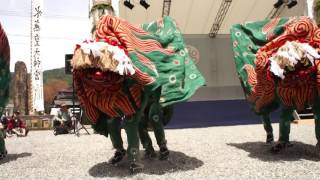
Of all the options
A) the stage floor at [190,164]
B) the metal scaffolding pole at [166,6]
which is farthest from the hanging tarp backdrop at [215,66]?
the stage floor at [190,164]

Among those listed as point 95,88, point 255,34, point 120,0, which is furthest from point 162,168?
point 120,0

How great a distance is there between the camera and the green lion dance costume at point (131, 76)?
14.2ft

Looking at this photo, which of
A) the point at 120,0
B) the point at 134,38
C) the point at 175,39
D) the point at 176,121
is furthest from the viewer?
the point at 120,0

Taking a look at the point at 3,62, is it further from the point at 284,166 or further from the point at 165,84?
the point at 284,166

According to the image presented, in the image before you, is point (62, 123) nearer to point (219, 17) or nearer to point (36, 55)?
point (36, 55)

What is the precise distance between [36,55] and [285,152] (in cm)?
1366

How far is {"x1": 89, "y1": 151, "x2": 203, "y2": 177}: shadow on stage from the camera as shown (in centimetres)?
494

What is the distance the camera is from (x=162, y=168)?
514 centimetres

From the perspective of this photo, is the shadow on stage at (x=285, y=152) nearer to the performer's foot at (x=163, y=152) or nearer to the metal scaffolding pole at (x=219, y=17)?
the performer's foot at (x=163, y=152)

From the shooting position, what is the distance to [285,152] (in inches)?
236

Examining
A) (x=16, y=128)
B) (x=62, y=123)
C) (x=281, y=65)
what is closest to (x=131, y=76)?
(x=281, y=65)

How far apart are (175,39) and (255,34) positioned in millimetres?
1387

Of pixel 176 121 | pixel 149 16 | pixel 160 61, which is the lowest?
pixel 176 121

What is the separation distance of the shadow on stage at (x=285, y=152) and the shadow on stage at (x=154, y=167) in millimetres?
944
